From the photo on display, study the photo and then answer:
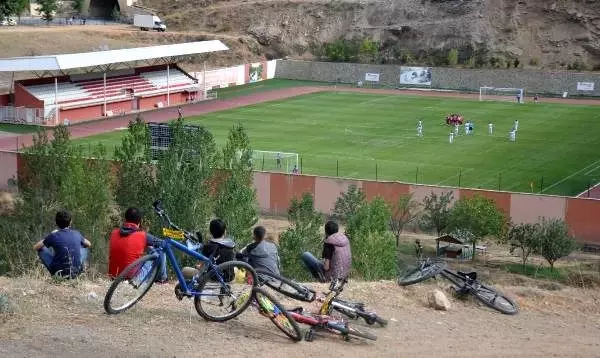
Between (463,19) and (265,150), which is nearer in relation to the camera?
(265,150)

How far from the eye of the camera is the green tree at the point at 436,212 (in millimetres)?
37125

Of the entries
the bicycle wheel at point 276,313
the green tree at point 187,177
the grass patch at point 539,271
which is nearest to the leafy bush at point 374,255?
the green tree at point 187,177

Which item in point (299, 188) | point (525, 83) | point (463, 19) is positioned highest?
point (463, 19)

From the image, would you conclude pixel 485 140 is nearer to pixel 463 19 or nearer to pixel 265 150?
pixel 265 150

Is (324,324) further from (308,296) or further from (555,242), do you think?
(555,242)

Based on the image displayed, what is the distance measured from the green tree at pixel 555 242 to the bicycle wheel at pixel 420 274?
18744 millimetres

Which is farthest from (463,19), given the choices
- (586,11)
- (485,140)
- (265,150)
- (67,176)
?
(67,176)

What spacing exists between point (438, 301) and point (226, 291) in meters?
3.78

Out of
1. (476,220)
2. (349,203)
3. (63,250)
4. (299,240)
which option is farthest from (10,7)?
(63,250)

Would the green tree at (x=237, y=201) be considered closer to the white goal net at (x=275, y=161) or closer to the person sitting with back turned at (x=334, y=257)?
the person sitting with back turned at (x=334, y=257)

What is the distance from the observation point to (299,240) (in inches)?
1101

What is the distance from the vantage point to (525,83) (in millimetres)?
79125

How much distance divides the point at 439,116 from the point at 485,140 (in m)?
9.20

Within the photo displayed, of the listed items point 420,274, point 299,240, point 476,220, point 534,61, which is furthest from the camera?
point 534,61
